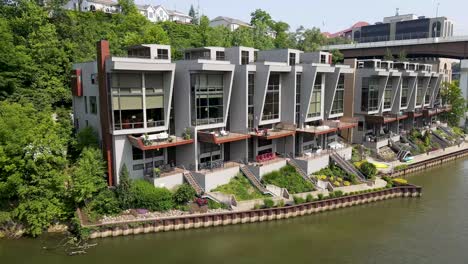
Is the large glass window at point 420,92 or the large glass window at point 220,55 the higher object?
the large glass window at point 220,55

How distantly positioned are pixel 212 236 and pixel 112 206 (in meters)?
8.06

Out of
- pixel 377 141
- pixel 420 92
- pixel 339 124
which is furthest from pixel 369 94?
pixel 420 92

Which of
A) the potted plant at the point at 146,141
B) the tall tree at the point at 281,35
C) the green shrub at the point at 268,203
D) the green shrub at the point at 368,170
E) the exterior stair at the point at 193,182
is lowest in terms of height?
the green shrub at the point at 268,203

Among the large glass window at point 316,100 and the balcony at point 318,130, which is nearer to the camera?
the balcony at point 318,130

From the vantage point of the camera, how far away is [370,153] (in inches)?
2016

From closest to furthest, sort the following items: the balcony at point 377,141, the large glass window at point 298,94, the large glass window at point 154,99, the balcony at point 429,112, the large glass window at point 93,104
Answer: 1. the large glass window at point 154,99
2. the large glass window at point 93,104
3. the large glass window at point 298,94
4. the balcony at point 377,141
5. the balcony at point 429,112

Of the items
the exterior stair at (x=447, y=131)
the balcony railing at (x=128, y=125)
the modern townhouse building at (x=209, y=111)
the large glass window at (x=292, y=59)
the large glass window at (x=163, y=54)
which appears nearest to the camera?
the balcony railing at (x=128, y=125)

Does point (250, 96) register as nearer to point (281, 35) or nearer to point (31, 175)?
point (31, 175)

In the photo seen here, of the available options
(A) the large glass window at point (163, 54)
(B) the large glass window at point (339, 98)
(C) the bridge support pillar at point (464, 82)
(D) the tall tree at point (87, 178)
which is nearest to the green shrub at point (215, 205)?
(D) the tall tree at point (87, 178)

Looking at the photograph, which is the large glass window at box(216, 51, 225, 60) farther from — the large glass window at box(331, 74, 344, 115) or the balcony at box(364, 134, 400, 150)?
the balcony at box(364, 134, 400, 150)

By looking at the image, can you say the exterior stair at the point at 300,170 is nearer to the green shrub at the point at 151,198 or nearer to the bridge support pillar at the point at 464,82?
the green shrub at the point at 151,198

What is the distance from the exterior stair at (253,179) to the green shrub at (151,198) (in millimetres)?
8128

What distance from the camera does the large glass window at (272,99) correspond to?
132 feet

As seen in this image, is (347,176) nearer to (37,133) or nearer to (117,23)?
(37,133)
